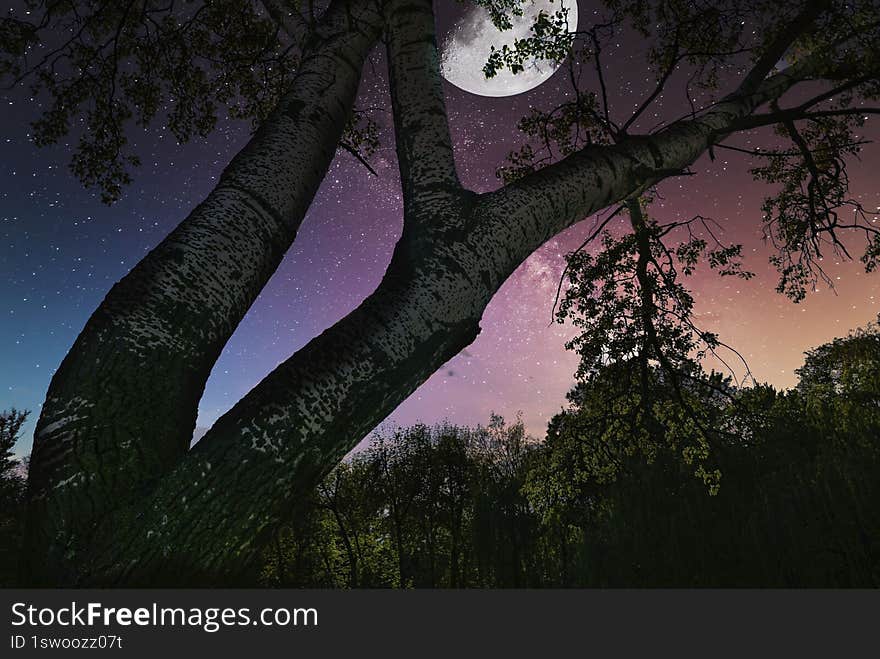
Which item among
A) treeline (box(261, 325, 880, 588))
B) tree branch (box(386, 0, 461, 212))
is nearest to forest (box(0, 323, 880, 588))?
treeline (box(261, 325, 880, 588))

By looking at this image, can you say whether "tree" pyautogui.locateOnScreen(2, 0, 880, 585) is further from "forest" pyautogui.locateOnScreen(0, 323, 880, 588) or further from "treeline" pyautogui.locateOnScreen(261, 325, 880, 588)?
"treeline" pyautogui.locateOnScreen(261, 325, 880, 588)

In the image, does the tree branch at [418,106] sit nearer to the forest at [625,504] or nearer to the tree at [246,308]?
the tree at [246,308]

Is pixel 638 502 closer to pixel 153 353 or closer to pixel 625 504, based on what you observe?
pixel 625 504

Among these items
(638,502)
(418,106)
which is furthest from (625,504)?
(418,106)

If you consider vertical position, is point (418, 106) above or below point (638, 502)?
above

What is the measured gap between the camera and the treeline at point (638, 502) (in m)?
6.02

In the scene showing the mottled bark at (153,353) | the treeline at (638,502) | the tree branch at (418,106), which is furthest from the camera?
the treeline at (638,502)

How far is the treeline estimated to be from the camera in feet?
19.7

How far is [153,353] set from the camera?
1.32 m

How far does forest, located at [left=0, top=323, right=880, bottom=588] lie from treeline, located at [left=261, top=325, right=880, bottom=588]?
39 millimetres

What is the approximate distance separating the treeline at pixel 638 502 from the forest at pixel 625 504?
1.5 inches

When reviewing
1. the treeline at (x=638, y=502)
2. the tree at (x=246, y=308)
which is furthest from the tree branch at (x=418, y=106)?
the treeline at (x=638, y=502)

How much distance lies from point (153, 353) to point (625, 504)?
14.3 meters

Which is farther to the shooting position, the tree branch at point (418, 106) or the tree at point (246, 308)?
the tree branch at point (418, 106)
